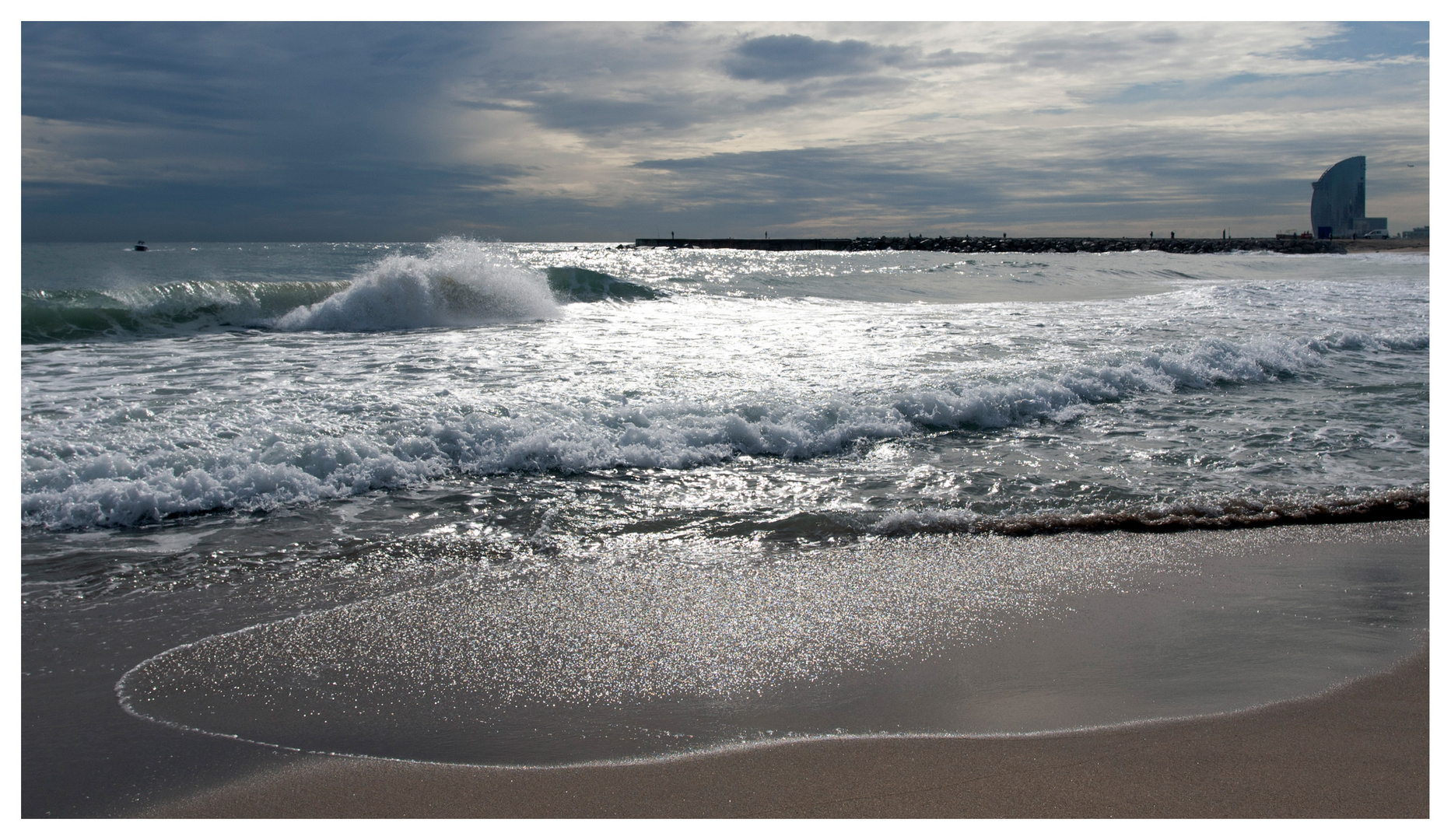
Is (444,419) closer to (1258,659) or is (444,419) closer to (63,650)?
(63,650)

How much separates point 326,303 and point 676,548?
1158cm

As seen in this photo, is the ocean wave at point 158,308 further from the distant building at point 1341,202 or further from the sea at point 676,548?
the distant building at point 1341,202

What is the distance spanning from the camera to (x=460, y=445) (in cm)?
537

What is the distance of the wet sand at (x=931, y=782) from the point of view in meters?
2.08

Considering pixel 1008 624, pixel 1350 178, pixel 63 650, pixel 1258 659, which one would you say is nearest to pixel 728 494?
pixel 1008 624

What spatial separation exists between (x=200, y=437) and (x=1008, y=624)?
524 cm

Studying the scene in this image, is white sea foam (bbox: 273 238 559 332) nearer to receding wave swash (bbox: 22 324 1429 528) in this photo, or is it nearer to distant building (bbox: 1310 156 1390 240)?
receding wave swash (bbox: 22 324 1429 528)

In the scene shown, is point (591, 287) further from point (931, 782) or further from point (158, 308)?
point (931, 782)

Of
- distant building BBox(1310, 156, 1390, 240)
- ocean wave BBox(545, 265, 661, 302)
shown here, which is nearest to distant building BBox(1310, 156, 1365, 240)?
distant building BBox(1310, 156, 1390, 240)

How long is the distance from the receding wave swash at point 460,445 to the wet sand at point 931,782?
112 inches

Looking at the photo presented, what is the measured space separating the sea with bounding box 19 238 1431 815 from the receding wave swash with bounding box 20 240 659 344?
3666 millimetres

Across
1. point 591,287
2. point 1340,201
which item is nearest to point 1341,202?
point 1340,201

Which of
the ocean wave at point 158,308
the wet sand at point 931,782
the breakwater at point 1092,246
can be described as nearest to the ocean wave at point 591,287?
the ocean wave at point 158,308

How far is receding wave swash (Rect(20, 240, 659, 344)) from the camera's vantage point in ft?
38.6
